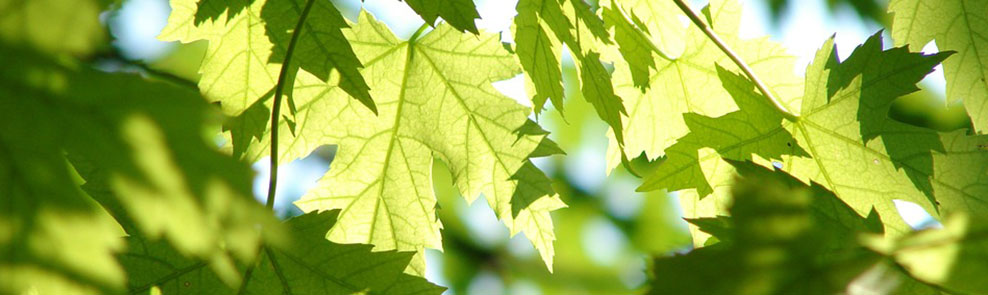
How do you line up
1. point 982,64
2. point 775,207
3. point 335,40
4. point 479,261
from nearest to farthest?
point 775,207 → point 335,40 → point 982,64 → point 479,261

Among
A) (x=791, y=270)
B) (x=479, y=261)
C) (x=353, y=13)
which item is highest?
(x=353, y=13)

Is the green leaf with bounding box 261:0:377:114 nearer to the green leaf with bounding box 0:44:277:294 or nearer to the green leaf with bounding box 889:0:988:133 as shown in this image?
the green leaf with bounding box 0:44:277:294

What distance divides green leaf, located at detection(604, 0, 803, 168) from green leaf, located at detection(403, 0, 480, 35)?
45cm

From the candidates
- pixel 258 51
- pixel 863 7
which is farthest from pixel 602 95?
pixel 863 7

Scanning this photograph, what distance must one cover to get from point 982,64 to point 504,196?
0.82m

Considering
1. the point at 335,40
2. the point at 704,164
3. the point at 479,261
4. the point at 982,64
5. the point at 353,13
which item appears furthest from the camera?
the point at 479,261

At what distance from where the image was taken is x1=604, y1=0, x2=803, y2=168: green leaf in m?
1.38

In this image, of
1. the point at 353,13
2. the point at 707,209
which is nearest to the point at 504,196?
the point at 707,209

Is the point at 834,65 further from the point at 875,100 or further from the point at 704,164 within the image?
the point at 704,164

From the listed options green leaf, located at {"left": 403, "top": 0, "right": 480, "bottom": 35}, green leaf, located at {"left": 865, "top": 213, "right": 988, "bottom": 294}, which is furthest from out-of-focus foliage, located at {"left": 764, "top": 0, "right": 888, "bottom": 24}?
green leaf, located at {"left": 865, "top": 213, "right": 988, "bottom": 294}

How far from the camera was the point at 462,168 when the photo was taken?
1.40 m

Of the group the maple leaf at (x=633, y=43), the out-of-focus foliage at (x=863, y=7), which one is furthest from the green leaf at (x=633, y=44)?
the out-of-focus foliage at (x=863, y=7)

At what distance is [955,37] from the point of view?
1330 millimetres

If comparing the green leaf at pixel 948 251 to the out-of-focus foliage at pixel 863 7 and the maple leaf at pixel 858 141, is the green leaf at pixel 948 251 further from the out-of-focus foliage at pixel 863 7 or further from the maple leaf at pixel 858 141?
the out-of-focus foliage at pixel 863 7
